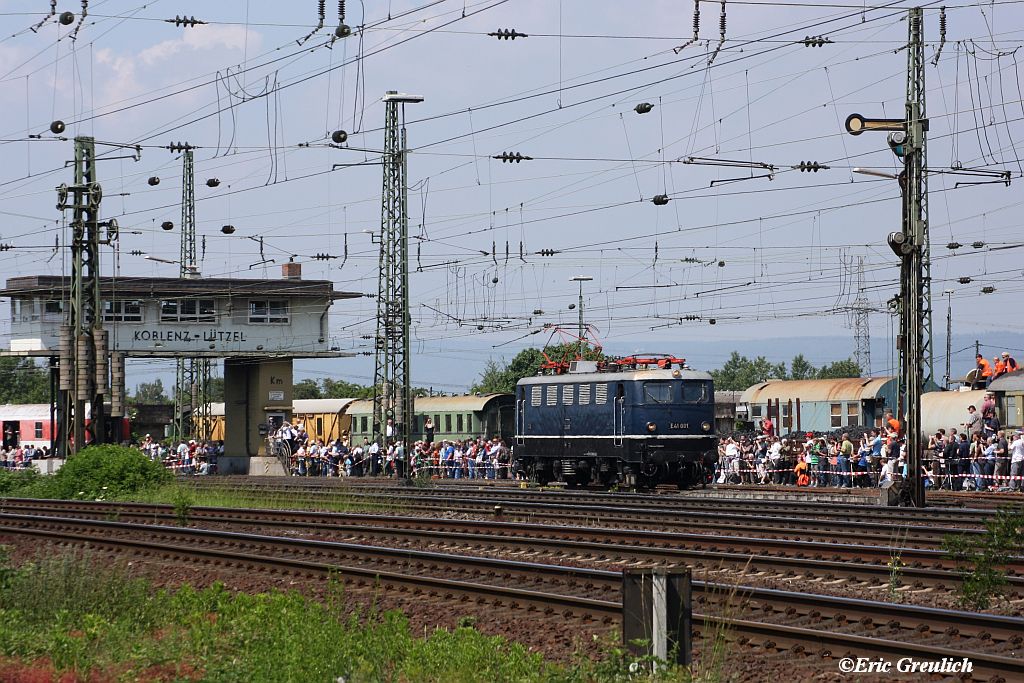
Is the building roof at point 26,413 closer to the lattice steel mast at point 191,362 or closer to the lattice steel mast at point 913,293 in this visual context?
the lattice steel mast at point 191,362

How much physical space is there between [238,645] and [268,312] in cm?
5560

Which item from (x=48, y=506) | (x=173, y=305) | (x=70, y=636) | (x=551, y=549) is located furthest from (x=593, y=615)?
(x=173, y=305)

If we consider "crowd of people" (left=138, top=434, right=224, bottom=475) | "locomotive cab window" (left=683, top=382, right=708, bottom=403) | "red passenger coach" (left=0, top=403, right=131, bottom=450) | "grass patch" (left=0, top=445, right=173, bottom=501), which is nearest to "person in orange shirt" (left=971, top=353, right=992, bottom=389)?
"locomotive cab window" (left=683, top=382, right=708, bottom=403)

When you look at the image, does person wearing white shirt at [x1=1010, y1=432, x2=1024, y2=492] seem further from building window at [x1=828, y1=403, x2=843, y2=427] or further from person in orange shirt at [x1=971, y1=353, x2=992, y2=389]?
building window at [x1=828, y1=403, x2=843, y2=427]

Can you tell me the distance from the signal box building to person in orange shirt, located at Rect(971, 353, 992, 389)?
31896 mm

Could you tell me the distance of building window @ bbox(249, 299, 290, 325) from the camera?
65188 millimetres

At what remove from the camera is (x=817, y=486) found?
36688 mm

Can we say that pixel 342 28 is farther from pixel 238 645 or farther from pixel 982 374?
pixel 982 374

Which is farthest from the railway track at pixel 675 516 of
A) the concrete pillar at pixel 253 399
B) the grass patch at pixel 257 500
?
the concrete pillar at pixel 253 399

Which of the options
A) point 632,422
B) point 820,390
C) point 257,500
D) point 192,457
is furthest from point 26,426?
point 632,422

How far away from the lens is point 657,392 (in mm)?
33344

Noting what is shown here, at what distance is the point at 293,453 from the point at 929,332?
2787 cm

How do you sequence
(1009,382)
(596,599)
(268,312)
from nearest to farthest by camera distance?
1. (596,599)
2. (1009,382)
3. (268,312)

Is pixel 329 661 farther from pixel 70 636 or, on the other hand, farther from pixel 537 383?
pixel 537 383
